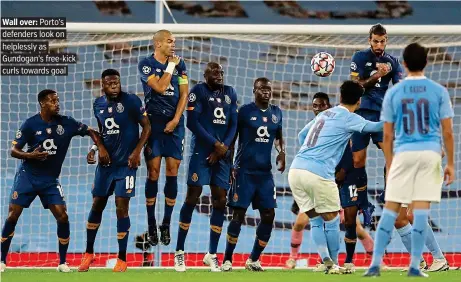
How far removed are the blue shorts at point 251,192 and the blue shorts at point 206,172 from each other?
0.15 meters

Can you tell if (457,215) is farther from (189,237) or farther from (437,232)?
(189,237)

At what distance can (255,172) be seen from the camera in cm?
1055

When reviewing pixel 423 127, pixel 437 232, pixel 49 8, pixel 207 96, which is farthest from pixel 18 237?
pixel 423 127

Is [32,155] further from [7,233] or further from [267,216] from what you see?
[267,216]

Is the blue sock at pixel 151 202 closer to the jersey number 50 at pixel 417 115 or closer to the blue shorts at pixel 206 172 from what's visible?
the blue shorts at pixel 206 172

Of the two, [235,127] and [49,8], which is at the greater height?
[49,8]

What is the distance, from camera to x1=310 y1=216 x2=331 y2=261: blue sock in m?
8.87

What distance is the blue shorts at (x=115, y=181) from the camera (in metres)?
10.1

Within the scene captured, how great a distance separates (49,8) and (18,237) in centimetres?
378

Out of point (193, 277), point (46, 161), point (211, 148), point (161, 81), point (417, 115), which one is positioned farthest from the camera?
point (46, 161)

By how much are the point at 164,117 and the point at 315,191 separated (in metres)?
2.19

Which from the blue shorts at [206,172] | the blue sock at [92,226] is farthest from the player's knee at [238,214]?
the blue sock at [92,226]

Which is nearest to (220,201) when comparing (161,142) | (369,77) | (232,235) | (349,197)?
(232,235)

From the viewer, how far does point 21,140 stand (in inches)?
413
